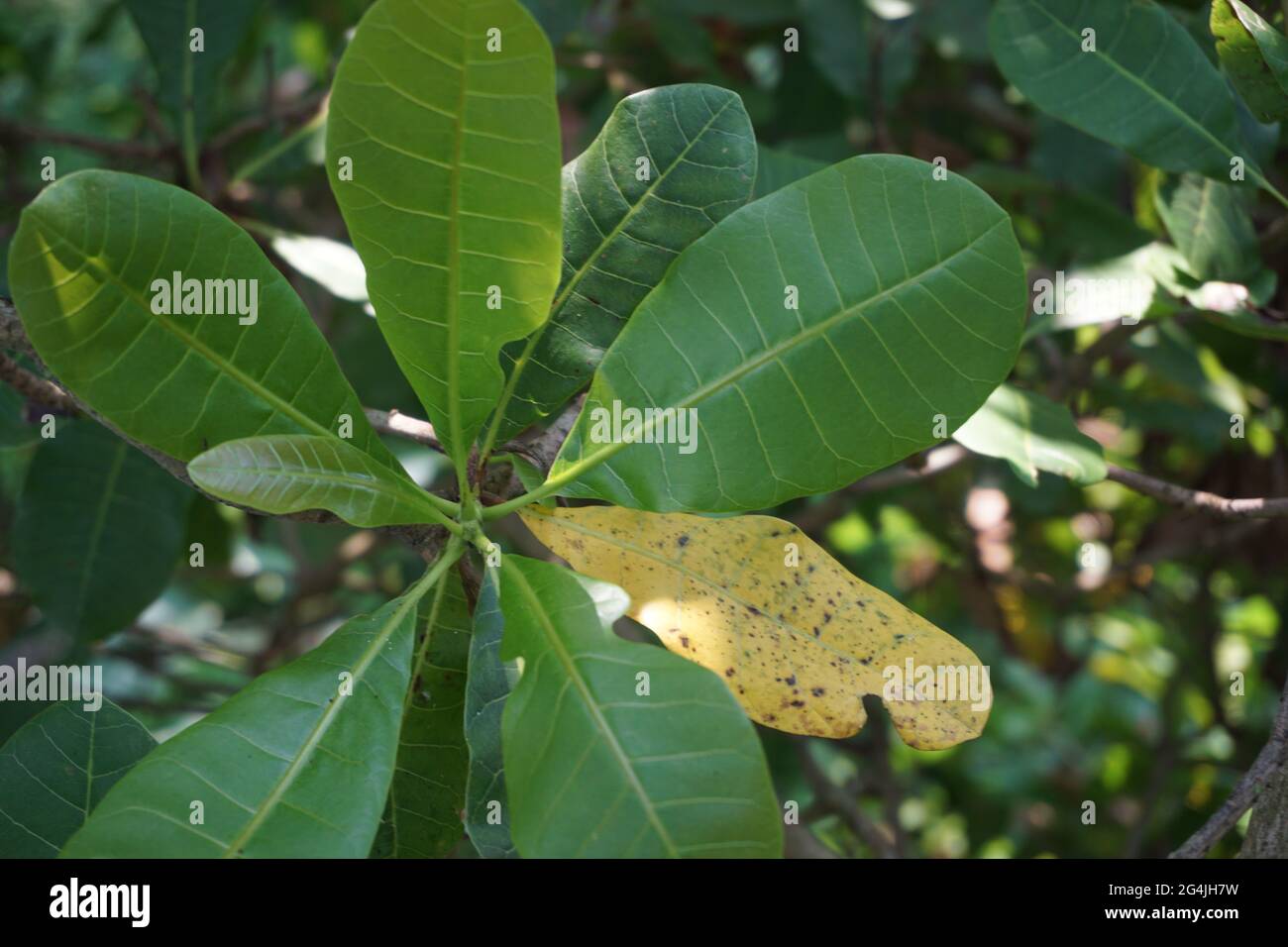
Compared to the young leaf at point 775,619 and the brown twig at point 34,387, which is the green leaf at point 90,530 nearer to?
the brown twig at point 34,387

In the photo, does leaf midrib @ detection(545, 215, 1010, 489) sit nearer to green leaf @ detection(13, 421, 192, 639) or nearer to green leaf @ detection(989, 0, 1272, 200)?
green leaf @ detection(989, 0, 1272, 200)

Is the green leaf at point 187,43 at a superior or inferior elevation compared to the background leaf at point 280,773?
superior

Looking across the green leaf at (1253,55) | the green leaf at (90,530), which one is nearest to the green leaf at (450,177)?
the green leaf at (1253,55)

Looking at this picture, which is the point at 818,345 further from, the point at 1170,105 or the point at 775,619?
the point at 1170,105

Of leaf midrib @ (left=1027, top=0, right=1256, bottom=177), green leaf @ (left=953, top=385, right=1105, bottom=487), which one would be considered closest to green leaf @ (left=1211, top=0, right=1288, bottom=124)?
leaf midrib @ (left=1027, top=0, right=1256, bottom=177)

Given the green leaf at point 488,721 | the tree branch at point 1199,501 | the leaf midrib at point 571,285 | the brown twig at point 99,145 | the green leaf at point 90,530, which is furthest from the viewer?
the brown twig at point 99,145

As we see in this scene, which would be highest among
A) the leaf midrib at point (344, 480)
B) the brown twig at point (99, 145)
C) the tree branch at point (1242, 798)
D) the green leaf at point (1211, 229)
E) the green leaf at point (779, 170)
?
the brown twig at point (99, 145)

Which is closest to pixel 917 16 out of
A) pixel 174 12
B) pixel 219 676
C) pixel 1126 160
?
pixel 1126 160
